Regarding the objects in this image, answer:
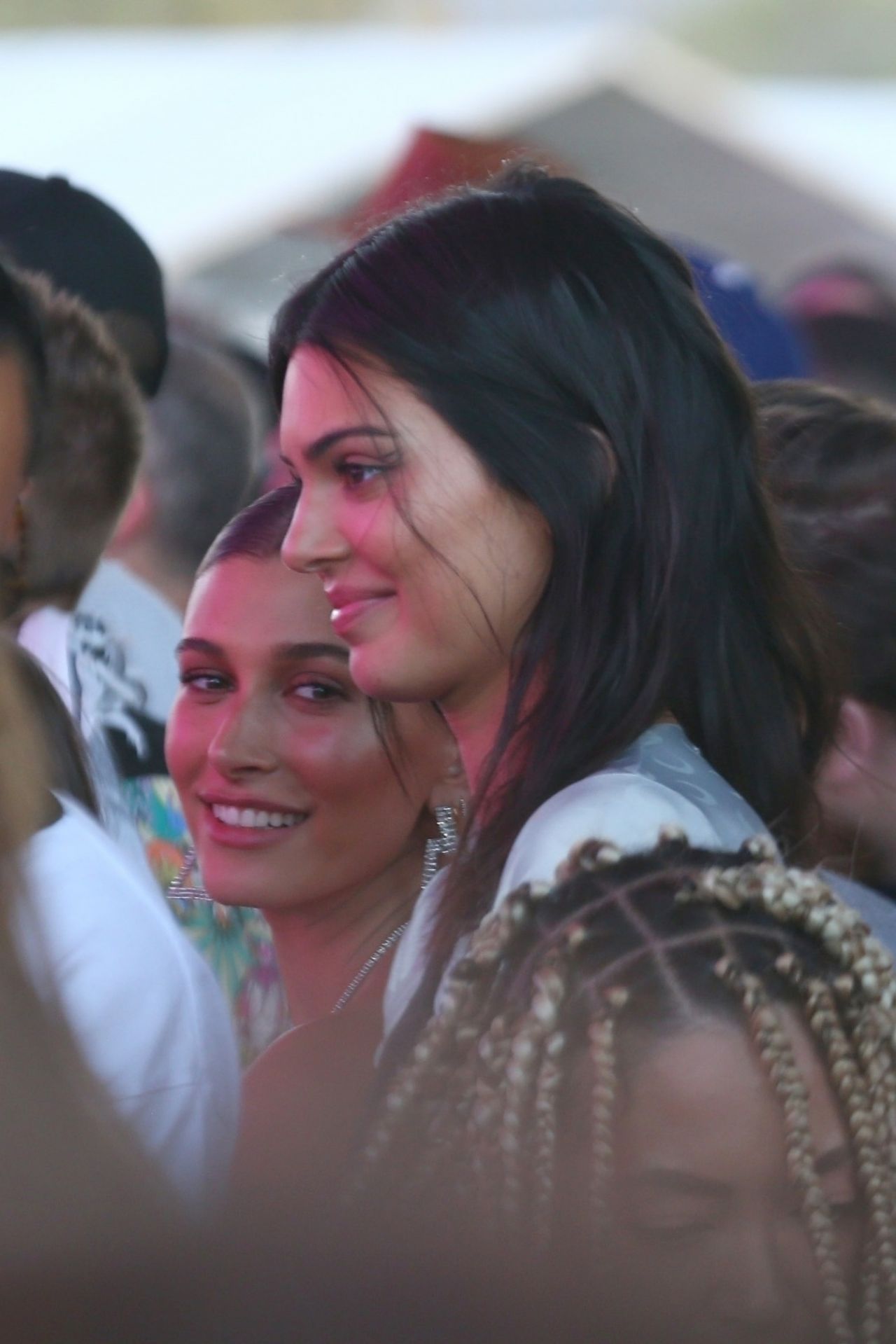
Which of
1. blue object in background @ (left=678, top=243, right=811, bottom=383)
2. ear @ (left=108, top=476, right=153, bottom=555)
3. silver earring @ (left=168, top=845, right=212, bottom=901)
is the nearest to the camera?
silver earring @ (left=168, top=845, right=212, bottom=901)

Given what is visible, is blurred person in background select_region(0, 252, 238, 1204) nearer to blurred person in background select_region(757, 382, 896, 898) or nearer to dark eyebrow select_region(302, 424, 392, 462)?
dark eyebrow select_region(302, 424, 392, 462)

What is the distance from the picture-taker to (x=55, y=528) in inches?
70.3

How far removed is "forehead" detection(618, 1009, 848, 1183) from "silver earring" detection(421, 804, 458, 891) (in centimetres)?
62

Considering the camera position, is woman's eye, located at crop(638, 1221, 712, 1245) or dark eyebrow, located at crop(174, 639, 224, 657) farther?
dark eyebrow, located at crop(174, 639, 224, 657)

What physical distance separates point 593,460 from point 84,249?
956 mm

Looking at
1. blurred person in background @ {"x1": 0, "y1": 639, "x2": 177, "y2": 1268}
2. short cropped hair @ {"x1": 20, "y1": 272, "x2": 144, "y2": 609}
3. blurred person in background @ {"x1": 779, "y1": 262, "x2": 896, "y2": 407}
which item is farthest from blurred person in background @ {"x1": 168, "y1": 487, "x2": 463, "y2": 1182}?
blurred person in background @ {"x1": 779, "y1": 262, "x2": 896, "y2": 407}

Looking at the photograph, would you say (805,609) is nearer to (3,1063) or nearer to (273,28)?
(3,1063)

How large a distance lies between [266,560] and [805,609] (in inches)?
19.2

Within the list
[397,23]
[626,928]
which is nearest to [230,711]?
[626,928]

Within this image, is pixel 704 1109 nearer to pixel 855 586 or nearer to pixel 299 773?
pixel 299 773

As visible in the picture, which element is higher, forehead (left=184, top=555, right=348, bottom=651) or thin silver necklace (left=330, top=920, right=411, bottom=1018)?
forehead (left=184, top=555, right=348, bottom=651)

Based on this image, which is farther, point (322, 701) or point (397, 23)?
point (397, 23)

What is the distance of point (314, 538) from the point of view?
131cm

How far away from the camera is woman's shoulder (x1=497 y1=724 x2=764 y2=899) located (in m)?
1.08
